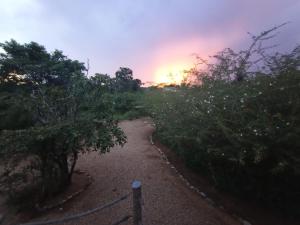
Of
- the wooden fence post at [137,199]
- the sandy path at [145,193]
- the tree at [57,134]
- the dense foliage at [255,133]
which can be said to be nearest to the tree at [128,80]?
the sandy path at [145,193]

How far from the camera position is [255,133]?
414 cm

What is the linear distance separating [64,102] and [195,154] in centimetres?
320

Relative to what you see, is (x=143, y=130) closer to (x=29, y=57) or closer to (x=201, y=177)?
(x=201, y=177)

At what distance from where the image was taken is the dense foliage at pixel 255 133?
4.10m

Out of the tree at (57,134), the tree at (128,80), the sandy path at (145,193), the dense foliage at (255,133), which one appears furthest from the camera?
the tree at (128,80)

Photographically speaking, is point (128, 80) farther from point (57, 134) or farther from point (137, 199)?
point (137, 199)

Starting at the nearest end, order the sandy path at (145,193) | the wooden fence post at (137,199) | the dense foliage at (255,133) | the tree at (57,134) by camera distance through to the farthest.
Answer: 1. the wooden fence post at (137,199)
2. the dense foliage at (255,133)
3. the sandy path at (145,193)
4. the tree at (57,134)

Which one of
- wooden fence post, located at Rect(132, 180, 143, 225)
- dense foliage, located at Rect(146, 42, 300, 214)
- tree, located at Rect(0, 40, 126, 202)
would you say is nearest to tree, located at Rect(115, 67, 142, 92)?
tree, located at Rect(0, 40, 126, 202)

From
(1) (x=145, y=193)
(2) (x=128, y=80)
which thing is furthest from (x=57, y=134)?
(2) (x=128, y=80)

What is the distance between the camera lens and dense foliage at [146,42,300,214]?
4.10m

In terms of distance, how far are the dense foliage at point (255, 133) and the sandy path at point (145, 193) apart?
0.77 meters

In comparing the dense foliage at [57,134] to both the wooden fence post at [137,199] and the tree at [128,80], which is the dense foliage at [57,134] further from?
the tree at [128,80]

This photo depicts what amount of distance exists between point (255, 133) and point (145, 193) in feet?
8.37

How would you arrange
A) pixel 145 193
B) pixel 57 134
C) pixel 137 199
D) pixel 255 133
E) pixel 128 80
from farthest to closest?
pixel 128 80 → pixel 145 193 → pixel 57 134 → pixel 255 133 → pixel 137 199
